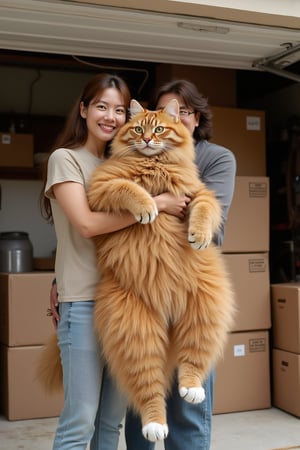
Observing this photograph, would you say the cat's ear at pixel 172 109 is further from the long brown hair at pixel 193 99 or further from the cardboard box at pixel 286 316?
the cardboard box at pixel 286 316

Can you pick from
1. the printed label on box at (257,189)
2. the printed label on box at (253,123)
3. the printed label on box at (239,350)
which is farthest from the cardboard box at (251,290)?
the printed label on box at (253,123)

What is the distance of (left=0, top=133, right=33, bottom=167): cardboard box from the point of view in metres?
4.21

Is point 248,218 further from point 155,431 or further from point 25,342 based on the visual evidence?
point 155,431

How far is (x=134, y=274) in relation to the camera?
1.81m

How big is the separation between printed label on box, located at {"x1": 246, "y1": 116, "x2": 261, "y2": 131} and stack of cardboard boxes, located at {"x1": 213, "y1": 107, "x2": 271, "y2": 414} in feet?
0.32

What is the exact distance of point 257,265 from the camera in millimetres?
3566

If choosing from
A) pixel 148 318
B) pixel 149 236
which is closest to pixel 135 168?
pixel 149 236

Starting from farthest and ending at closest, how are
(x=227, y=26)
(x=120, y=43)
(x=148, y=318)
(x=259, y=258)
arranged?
(x=259, y=258) → (x=120, y=43) → (x=227, y=26) → (x=148, y=318)

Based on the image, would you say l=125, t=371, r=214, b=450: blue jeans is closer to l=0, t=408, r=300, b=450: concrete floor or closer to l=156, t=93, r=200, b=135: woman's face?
l=156, t=93, r=200, b=135: woman's face

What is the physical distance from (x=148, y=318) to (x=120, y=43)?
169cm

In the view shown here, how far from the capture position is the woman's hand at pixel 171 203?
5.98 feet

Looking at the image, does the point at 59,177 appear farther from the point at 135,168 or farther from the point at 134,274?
the point at 134,274

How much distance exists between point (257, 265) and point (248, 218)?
29 centimetres

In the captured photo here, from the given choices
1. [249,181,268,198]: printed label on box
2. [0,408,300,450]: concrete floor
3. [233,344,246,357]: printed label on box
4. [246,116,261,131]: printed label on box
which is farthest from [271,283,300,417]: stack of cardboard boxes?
[246,116,261,131]: printed label on box
